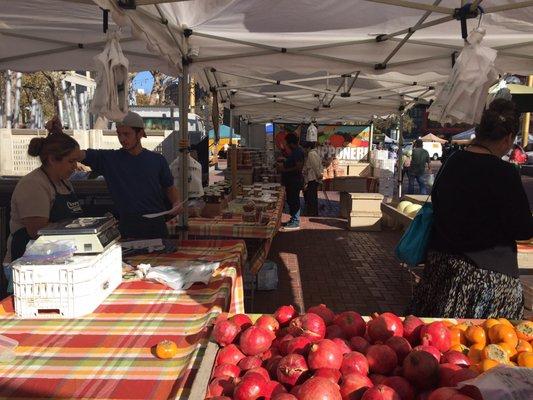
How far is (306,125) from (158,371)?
1419 centimetres

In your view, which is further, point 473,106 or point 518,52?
point 518,52

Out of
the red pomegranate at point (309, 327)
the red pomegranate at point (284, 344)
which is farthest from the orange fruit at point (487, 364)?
the red pomegranate at point (284, 344)

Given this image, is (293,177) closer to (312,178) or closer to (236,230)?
(312,178)

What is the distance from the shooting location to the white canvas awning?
11.0 ft

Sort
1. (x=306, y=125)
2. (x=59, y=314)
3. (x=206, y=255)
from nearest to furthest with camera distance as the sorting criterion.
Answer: (x=59, y=314) < (x=206, y=255) < (x=306, y=125)

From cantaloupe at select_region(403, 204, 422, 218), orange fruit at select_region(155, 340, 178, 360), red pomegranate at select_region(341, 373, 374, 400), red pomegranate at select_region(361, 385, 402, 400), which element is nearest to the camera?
red pomegranate at select_region(361, 385, 402, 400)

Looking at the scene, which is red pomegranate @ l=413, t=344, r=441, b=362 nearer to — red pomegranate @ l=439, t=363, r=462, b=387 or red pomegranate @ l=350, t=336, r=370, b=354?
red pomegranate @ l=439, t=363, r=462, b=387

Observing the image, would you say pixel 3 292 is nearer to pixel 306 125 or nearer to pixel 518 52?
pixel 518 52

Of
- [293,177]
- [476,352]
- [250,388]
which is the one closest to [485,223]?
[476,352]

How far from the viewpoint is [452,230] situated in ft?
8.48

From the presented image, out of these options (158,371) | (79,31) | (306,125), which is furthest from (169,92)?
(158,371)

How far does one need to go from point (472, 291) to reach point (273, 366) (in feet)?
4.92

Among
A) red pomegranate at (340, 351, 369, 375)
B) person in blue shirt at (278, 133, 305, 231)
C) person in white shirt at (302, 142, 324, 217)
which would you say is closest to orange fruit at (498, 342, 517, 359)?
red pomegranate at (340, 351, 369, 375)

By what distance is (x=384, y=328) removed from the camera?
1.80 metres
